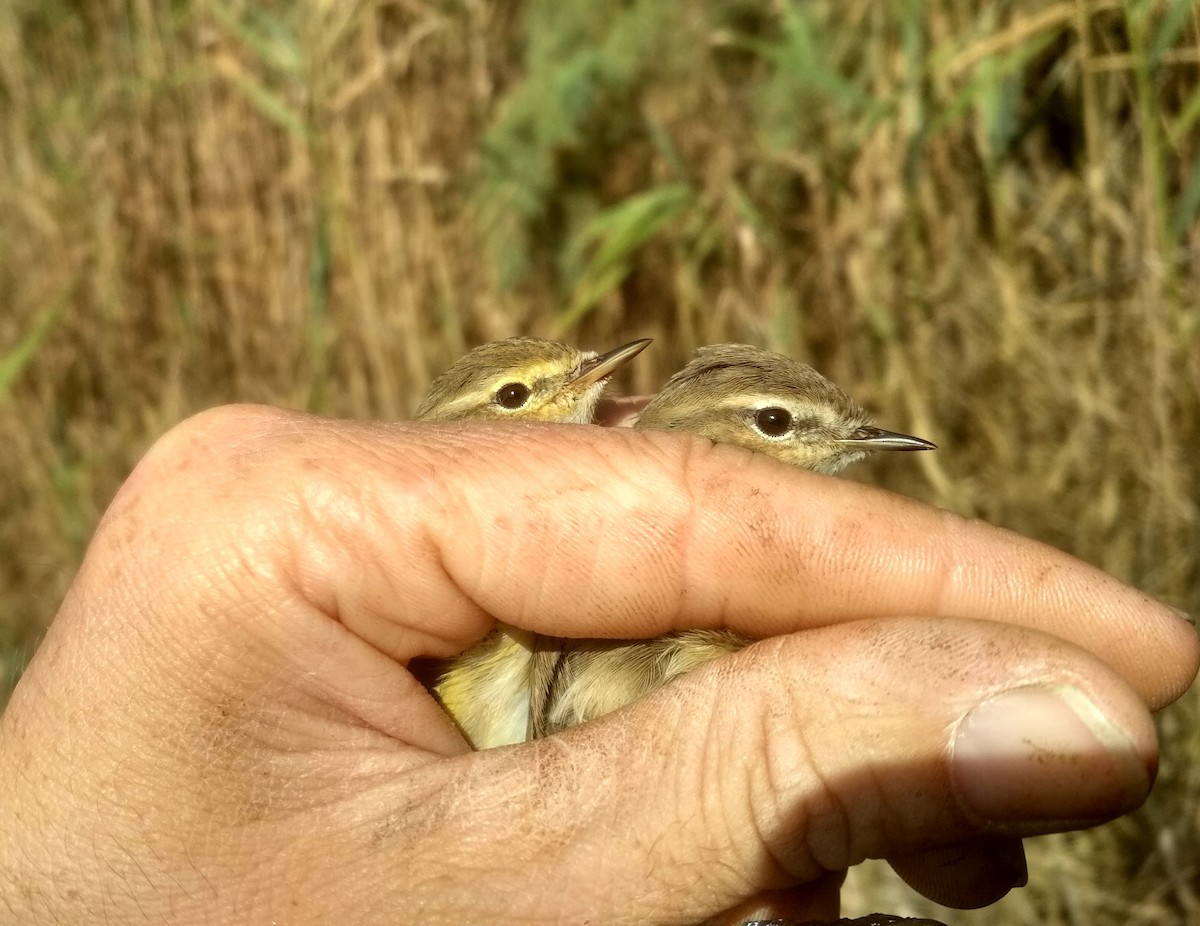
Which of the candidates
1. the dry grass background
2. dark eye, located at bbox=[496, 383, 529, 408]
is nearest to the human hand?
dark eye, located at bbox=[496, 383, 529, 408]

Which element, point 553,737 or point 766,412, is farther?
point 766,412

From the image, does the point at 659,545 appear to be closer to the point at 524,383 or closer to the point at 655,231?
the point at 524,383

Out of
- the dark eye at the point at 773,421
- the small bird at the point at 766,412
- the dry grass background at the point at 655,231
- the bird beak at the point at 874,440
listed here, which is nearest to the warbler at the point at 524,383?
the small bird at the point at 766,412

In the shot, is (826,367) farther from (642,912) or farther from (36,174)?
(36,174)

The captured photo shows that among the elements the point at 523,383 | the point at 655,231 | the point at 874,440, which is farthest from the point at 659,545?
the point at 655,231

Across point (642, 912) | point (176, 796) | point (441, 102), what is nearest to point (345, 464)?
point (176, 796)

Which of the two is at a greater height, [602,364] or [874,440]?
[602,364]

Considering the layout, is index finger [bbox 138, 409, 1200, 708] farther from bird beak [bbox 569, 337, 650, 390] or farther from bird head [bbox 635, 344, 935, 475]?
bird beak [bbox 569, 337, 650, 390]

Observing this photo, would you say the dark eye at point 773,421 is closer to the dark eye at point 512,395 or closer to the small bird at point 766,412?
the small bird at point 766,412
